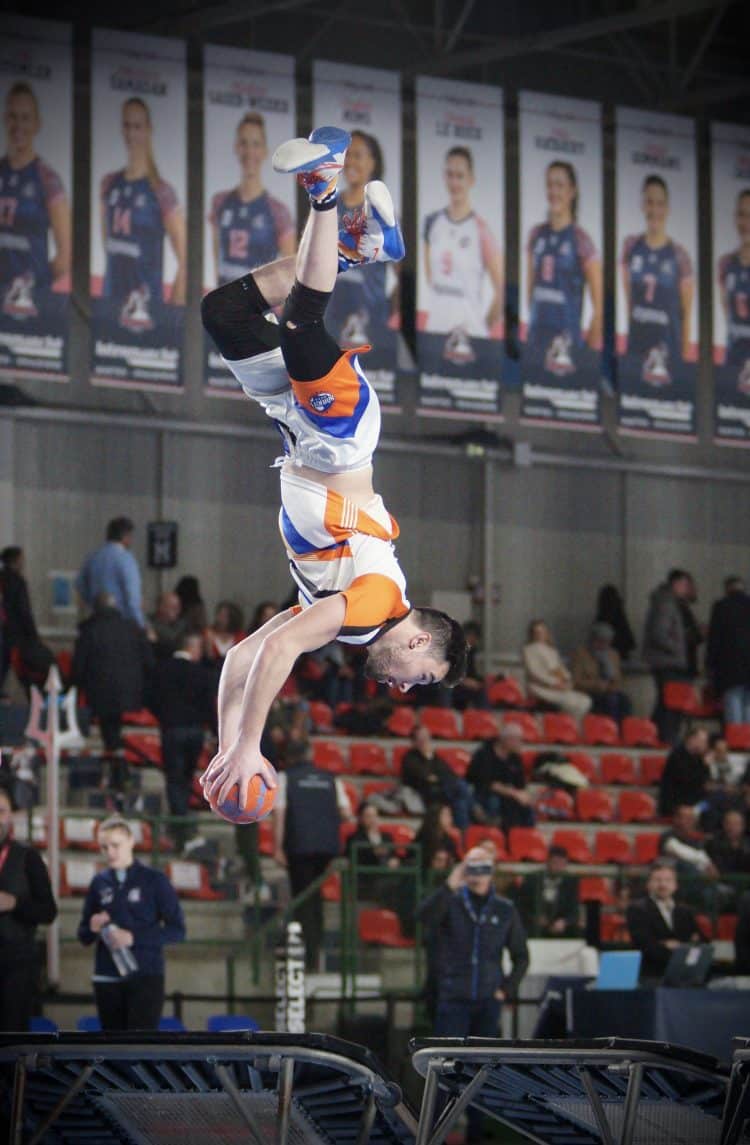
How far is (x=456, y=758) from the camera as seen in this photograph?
53.6 feet

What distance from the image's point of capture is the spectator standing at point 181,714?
1338 cm

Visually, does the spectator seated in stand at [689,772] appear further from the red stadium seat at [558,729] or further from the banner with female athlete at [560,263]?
the banner with female athlete at [560,263]

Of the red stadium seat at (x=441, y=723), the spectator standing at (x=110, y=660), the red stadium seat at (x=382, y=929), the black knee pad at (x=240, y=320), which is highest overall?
the black knee pad at (x=240, y=320)

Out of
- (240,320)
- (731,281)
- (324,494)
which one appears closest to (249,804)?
(324,494)

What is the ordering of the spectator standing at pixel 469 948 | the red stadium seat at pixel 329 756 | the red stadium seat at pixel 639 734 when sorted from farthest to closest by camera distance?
the red stadium seat at pixel 639 734 → the red stadium seat at pixel 329 756 → the spectator standing at pixel 469 948

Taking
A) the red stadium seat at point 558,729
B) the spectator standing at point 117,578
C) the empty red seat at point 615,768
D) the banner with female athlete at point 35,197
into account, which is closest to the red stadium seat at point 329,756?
the spectator standing at point 117,578

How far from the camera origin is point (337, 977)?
40.3 ft

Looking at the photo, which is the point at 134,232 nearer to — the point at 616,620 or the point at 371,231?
the point at 616,620

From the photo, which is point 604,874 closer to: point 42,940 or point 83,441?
point 42,940

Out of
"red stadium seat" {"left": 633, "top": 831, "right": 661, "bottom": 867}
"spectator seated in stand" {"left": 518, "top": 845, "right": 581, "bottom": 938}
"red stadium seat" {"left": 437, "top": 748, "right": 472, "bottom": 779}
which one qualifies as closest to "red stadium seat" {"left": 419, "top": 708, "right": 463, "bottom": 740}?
"red stadium seat" {"left": 437, "top": 748, "right": 472, "bottom": 779}

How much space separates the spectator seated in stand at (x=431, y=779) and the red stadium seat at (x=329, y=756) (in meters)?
1.33

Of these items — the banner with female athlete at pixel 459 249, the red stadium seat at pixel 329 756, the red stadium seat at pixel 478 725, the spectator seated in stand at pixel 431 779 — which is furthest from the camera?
the red stadium seat at pixel 478 725

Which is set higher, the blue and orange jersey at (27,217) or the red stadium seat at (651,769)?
the blue and orange jersey at (27,217)

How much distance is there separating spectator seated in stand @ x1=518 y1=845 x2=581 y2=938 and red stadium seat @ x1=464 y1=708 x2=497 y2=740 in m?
4.15
